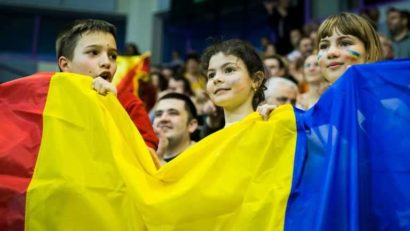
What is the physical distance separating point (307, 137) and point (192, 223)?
1.57 ft

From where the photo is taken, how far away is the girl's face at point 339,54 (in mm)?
1979

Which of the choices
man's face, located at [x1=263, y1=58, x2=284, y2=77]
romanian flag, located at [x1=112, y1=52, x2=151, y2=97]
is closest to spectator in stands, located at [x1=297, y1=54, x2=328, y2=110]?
man's face, located at [x1=263, y1=58, x2=284, y2=77]

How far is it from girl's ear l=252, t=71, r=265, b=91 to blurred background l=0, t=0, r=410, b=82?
566 centimetres

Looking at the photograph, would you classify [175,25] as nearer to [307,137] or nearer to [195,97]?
[195,97]

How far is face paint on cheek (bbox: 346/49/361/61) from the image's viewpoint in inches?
78.0

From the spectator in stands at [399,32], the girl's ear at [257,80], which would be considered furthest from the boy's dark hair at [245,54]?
the spectator in stands at [399,32]

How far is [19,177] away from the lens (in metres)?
1.74

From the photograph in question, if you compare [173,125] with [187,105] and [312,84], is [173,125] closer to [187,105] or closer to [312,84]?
[187,105]

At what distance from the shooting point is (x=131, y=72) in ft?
15.5

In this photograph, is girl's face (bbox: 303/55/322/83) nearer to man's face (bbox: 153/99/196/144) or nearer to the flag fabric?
man's face (bbox: 153/99/196/144)

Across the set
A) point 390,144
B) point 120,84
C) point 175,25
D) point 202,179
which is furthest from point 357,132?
point 175,25

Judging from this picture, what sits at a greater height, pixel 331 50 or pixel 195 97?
pixel 331 50

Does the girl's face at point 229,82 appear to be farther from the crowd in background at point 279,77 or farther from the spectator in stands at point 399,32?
the spectator in stands at point 399,32

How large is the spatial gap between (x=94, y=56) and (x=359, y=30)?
44.8 inches
